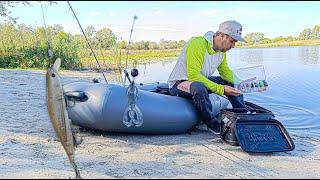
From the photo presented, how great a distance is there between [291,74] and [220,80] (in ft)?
32.9

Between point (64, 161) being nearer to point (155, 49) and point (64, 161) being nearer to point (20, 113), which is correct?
point (20, 113)

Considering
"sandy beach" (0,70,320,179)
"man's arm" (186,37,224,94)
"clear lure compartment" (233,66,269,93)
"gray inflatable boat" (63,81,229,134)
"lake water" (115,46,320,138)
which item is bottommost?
"lake water" (115,46,320,138)

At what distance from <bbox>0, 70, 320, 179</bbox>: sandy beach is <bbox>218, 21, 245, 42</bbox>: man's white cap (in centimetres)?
126

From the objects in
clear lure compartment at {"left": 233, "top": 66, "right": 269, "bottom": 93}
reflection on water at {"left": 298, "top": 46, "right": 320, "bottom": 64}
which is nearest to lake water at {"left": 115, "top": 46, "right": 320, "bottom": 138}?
clear lure compartment at {"left": 233, "top": 66, "right": 269, "bottom": 93}

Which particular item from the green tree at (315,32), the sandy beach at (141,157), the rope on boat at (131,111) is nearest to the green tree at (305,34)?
the green tree at (315,32)

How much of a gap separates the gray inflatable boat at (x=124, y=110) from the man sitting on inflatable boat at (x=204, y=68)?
19cm

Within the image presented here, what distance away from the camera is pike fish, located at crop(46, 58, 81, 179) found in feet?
11.0

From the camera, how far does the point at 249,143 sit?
196 inches

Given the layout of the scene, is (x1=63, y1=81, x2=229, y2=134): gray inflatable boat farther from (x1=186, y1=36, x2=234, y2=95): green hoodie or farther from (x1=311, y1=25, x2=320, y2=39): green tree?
(x1=311, y1=25, x2=320, y2=39): green tree

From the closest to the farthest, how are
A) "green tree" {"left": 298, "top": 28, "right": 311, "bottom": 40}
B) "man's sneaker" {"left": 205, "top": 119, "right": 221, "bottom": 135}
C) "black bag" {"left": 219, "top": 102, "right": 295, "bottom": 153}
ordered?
"black bag" {"left": 219, "top": 102, "right": 295, "bottom": 153}, "man's sneaker" {"left": 205, "top": 119, "right": 221, "bottom": 135}, "green tree" {"left": 298, "top": 28, "right": 311, "bottom": 40}

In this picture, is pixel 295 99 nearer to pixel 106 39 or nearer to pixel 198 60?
pixel 198 60

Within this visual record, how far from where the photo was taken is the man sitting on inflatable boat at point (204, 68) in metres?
5.62

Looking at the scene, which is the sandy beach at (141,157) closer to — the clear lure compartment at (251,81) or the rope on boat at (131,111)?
the rope on boat at (131,111)


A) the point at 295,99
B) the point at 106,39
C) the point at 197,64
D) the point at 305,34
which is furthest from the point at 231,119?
the point at 305,34
